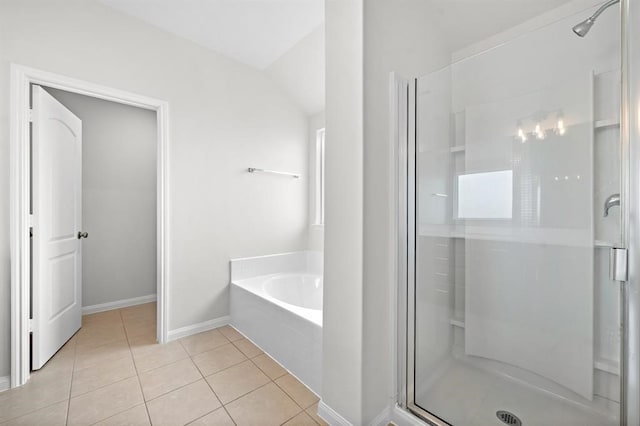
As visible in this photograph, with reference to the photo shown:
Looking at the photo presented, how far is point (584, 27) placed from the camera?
1074 mm

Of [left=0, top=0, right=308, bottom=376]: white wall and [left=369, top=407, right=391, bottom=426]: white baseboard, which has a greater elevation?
[left=0, top=0, right=308, bottom=376]: white wall

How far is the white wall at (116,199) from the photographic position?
2898mm

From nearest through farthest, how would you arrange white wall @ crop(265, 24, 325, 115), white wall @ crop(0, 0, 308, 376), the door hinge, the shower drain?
the door hinge → the shower drain → white wall @ crop(0, 0, 308, 376) → white wall @ crop(265, 24, 325, 115)

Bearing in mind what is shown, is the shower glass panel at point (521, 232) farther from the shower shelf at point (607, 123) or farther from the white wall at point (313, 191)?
the white wall at point (313, 191)

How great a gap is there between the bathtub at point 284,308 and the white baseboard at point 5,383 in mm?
1407

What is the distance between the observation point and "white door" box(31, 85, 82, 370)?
1840 millimetres

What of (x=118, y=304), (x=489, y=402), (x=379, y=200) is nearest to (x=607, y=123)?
(x=379, y=200)

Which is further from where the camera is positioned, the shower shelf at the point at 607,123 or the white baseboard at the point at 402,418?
the white baseboard at the point at 402,418

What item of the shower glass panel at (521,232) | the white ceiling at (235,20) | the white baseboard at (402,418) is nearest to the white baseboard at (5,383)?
the white baseboard at (402,418)

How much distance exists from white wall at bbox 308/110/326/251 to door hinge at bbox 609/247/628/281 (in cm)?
241

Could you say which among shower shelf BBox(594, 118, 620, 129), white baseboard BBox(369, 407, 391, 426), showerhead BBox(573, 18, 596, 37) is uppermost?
showerhead BBox(573, 18, 596, 37)

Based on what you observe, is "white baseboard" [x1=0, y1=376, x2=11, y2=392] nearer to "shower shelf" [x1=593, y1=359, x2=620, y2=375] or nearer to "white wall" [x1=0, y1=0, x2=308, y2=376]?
"white wall" [x1=0, y1=0, x2=308, y2=376]

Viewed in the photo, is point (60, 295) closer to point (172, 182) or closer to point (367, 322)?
point (172, 182)

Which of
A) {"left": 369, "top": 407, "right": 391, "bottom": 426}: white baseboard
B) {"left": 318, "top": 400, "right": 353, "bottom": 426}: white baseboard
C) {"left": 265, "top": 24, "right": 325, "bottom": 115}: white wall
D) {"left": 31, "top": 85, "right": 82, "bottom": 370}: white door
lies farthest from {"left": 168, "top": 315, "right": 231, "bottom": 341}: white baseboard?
{"left": 265, "top": 24, "right": 325, "bottom": 115}: white wall
